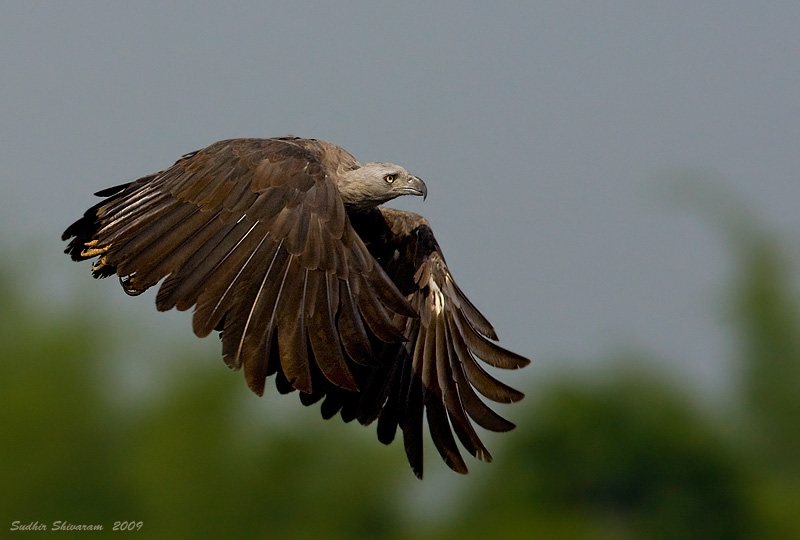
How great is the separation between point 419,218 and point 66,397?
2102 cm

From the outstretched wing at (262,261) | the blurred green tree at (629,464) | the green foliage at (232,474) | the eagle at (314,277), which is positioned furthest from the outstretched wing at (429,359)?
the blurred green tree at (629,464)

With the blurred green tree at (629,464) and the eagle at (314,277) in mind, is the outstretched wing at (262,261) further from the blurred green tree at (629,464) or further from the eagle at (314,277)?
the blurred green tree at (629,464)

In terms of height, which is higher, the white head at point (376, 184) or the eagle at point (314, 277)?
the white head at point (376, 184)

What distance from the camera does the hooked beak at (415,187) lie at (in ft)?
33.5

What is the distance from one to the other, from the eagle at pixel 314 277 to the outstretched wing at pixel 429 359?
0.04ft

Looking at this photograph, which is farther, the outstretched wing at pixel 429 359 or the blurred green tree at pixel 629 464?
the blurred green tree at pixel 629 464

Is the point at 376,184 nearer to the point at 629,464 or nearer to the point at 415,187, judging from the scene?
the point at 415,187

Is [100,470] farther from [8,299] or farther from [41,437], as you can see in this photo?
[8,299]

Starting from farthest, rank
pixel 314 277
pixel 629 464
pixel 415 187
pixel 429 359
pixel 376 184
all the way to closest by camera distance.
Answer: pixel 629 464
pixel 429 359
pixel 415 187
pixel 376 184
pixel 314 277

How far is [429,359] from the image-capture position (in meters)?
10.7

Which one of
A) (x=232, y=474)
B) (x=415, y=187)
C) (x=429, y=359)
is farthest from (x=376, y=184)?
(x=232, y=474)

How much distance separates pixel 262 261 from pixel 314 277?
0.37 metres

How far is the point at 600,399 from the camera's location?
40.8 metres

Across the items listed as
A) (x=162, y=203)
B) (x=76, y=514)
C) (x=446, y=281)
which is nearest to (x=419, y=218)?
(x=446, y=281)
